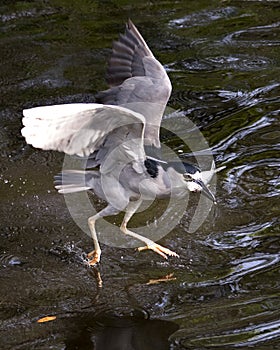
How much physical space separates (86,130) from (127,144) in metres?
0.45

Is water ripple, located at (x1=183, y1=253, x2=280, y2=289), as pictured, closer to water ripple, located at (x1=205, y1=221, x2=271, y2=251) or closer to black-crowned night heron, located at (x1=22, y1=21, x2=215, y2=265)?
water ripple, located at (x1=205, y1=221, x2=271, y2=251)

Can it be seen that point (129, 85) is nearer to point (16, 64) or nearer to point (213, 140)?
point (213, 140)

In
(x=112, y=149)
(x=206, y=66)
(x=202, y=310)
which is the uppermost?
(x=112, y=149)

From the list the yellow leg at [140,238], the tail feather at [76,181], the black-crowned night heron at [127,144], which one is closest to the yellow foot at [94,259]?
the black-crowned night heron at [127,144]

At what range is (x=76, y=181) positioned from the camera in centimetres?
567

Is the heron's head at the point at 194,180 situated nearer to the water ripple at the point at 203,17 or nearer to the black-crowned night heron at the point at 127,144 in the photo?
Answer: the black-crowned night heron at the point at 127,144

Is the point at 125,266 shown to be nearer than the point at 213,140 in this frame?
Yes

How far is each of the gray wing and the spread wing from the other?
396mm

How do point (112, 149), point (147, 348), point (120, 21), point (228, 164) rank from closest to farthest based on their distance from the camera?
point (147, 348) < point (112, 149) < point (228, 164) < point (120, 21)

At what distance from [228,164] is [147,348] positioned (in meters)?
2.49

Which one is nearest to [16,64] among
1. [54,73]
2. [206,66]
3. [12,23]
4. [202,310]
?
[54,73]

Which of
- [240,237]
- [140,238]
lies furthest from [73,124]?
[240,237]

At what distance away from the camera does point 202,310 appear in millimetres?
4809

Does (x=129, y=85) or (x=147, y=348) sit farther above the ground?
(x=129, y=85)
